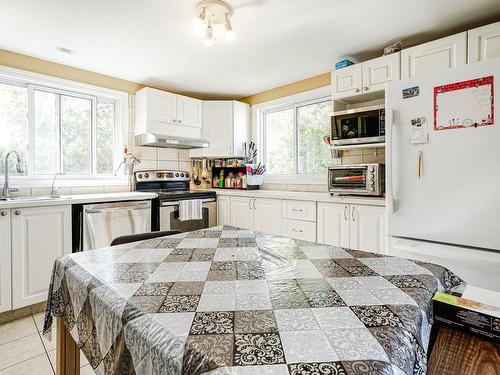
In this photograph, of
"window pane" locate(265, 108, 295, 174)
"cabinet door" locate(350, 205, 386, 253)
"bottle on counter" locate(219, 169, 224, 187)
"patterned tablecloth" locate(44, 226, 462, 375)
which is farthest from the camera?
"bottle on counter" locate(219, 169, 224, 187)

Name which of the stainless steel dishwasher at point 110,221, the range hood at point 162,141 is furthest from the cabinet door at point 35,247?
the range hood at point 162,141

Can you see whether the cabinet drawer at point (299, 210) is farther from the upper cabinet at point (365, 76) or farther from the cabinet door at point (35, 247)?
the cabinet door at point (35, 247)

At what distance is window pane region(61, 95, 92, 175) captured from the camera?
9.96 feet

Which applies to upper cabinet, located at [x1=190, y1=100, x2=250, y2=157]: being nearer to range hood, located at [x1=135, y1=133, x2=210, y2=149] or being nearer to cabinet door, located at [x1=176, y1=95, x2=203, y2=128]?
cabinet door, located at [x1=176, y1=95, x2=203, y2=128]

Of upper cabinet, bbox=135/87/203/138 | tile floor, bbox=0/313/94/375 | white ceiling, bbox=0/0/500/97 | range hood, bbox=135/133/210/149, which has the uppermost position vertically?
white ceiling, bbox=0/0/500/97

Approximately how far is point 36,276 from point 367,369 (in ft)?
8.75

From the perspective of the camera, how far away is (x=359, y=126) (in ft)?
8.31

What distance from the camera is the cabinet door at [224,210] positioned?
138 inches

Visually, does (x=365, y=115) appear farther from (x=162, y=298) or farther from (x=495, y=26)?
(x=162, y=298)

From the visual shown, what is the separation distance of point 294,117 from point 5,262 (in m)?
3.26

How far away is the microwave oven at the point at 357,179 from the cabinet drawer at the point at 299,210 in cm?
26

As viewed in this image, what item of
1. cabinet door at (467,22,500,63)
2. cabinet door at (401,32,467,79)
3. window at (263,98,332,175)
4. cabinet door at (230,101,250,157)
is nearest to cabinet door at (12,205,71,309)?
cabinet door at (230,101,250,157)

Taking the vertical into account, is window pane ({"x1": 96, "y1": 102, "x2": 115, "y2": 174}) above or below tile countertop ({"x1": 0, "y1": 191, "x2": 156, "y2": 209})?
above

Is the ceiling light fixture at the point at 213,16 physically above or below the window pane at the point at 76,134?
above
